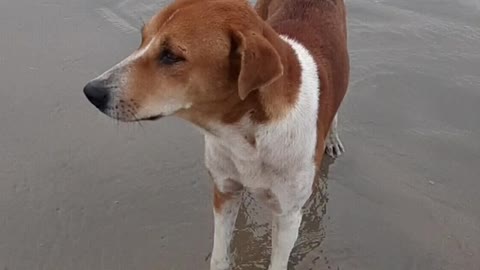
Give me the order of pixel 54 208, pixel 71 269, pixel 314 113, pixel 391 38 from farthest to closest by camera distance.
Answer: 1. pixel 391 38
2. pixel 54 208
3. pixel 71 269
4. pixel 314 113

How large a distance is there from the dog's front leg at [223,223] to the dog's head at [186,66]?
91cm

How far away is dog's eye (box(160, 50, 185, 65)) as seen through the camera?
322 cm

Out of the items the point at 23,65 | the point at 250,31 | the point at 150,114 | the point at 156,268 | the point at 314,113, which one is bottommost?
the point at 156,268

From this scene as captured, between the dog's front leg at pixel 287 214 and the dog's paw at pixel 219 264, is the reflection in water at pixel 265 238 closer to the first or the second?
the dog's paw at pixel 219 264

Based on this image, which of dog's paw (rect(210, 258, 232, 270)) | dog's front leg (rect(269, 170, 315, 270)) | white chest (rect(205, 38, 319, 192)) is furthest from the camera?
dog's paw (rect(210, 258, 232, 270))

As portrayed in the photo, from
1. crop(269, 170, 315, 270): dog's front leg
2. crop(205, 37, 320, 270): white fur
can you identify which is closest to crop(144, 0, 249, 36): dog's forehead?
crop(205, 37, 320, 270): white fur

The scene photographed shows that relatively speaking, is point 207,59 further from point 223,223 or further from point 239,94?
point 223,223

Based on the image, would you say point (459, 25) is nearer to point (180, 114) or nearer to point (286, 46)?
point (286, 46)

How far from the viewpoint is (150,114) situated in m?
3.28

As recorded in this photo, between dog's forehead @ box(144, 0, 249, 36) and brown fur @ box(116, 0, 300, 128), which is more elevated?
dog's forehead @ box(144, 0, 249, 36)

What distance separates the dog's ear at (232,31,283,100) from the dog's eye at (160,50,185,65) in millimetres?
284

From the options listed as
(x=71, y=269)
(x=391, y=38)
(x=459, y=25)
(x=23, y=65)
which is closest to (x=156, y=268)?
(x=71, y=269)

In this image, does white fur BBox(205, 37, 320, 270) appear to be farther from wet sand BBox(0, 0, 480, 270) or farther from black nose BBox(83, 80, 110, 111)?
wet sand BBox(0, 0, 480, 270)

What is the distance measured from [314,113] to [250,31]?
0.72 metres
